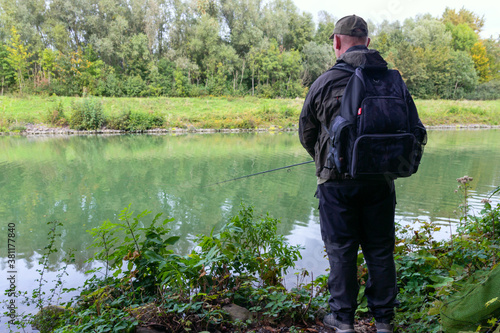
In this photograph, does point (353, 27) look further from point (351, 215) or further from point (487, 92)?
point (487, 92)

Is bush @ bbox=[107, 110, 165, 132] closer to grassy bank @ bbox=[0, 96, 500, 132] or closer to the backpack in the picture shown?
grassy bank @ bbox=[0, 96, 500, 132]

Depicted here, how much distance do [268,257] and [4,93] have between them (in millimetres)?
37145

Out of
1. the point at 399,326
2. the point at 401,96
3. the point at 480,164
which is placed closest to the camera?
the point at 401,96

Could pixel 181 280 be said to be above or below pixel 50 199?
above

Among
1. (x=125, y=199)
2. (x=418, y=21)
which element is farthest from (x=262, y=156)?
(x=418, y=21)

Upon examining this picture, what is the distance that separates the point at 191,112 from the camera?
28344 mm

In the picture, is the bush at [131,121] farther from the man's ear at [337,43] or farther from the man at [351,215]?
the man at [351,215]

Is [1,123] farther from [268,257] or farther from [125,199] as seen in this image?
[268,257]

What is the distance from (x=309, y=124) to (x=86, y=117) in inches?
968

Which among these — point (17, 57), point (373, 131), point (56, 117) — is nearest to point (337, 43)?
point (373, 131)

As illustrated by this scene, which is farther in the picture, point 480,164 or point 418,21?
point 418,21

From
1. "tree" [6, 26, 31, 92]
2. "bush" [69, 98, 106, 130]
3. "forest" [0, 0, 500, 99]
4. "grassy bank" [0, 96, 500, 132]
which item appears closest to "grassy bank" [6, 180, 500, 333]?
"bush" [69, 98, 106, 130]

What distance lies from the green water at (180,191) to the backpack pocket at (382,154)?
1625 mm

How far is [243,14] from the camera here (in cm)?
4138
